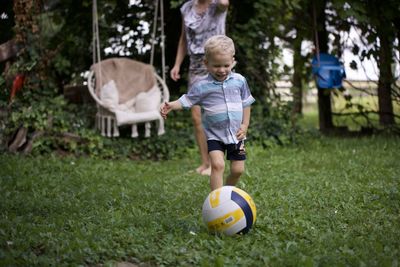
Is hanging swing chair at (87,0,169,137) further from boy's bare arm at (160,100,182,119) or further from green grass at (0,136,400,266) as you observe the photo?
boy's bare arm at (160,100,182,119)

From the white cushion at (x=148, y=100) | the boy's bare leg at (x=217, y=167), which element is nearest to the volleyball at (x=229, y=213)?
the boy's bare leg at (x=217, y=167)

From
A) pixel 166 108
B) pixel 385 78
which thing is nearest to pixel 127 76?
pixel 385 78

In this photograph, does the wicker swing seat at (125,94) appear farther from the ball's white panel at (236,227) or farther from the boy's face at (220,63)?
the ball's white panel at (236,227)

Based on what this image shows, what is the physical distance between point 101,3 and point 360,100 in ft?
13.4

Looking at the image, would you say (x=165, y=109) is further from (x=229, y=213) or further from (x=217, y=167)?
(x=229, y=213)

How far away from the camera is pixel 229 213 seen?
372cm

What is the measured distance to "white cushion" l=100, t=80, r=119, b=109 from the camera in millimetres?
7285

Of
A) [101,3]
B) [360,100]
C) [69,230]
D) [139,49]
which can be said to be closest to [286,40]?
[360,100]

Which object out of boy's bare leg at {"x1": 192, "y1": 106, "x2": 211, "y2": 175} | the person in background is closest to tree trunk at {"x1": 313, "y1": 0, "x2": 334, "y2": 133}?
the person in background

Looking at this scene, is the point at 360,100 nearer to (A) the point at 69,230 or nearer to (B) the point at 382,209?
(B) the point at 382,209

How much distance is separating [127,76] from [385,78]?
3414mm

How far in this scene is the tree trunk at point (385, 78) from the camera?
8.23 m

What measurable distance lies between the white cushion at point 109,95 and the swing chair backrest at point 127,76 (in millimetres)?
115

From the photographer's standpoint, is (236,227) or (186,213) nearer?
(236,227)
